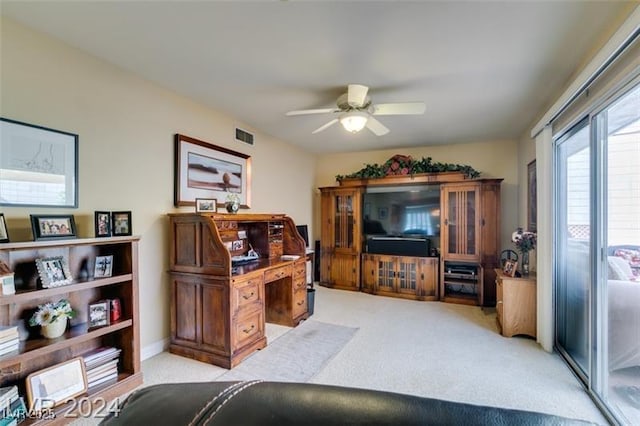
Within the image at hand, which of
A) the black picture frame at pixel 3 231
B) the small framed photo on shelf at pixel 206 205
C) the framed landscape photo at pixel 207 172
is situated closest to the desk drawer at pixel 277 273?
the small framed photo on shelf at pixel 206 205

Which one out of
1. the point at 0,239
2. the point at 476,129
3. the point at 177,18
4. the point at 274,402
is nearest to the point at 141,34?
the point at 177,18

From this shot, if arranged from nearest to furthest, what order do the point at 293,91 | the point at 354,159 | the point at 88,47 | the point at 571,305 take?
the point at 88,47 → the point at 571,305 → the point at 293,91 → the point at 354,159

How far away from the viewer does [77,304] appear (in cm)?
228

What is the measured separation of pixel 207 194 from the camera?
3.44 m

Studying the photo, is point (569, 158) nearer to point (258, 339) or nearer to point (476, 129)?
point (476, 129)

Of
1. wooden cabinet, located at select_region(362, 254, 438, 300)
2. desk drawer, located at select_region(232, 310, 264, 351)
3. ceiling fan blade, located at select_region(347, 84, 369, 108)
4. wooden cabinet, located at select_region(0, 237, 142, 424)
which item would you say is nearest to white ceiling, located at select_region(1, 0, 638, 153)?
ceiling fan blade, located at select_region(347, 84, 369, 108)

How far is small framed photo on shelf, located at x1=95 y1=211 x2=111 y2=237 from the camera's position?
7.38 feet

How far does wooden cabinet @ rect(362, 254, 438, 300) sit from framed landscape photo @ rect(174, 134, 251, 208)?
246 cm

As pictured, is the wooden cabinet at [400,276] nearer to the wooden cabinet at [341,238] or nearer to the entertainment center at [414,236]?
the entertainment center at [414,236]

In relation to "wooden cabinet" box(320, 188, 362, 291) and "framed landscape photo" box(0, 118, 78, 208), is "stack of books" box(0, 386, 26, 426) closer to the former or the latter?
"framed landscape photo" box(0, 118, 78, 208)

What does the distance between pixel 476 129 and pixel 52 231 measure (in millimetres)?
4835

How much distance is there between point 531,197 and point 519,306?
62.5 inches

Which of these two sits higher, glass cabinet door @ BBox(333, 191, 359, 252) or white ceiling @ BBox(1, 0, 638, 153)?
white ceiling @ BBox(1, 0, 638, 153)

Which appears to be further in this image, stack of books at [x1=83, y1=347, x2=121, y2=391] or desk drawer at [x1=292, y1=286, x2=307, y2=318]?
desk drawer at [x1=292, y1=286, x2=307, y2=318]
